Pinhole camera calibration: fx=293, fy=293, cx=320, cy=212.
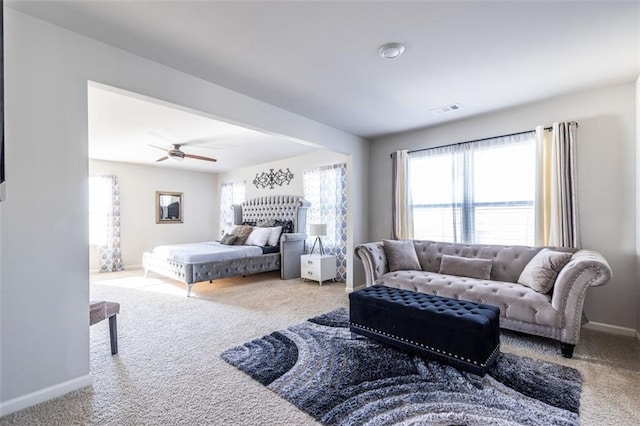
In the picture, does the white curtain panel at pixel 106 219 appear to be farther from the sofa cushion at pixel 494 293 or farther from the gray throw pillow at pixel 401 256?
the sofa cushion at pixel 494 293

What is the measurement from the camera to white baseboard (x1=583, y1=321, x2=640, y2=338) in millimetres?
2990

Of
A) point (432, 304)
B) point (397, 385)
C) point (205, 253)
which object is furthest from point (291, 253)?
point (397, 385)

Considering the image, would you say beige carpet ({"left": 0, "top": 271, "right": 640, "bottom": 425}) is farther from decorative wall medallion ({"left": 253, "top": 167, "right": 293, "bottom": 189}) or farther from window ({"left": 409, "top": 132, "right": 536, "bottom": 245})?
decorative wall medallion ({"left": 253, "top": 167, "right": 293, "bottom": 189})

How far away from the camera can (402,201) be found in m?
4.64

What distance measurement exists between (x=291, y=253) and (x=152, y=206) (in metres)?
4.01

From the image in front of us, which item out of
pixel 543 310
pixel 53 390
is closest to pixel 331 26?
pixel 543 310

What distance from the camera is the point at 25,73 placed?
193 centimetres

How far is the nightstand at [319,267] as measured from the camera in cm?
518

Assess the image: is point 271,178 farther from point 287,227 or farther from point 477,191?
point 477,191

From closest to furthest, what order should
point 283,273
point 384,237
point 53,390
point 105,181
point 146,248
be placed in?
1. point 53,390
2. point 384,237
3. point 283,273
4. point 105,181
5. point 146,248

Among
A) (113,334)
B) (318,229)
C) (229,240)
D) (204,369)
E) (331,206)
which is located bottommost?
(204,369)

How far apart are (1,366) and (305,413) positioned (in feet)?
6.30

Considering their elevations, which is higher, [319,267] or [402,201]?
[402,201]

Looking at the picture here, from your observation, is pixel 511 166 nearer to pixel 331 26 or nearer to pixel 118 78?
pixel 331 26
